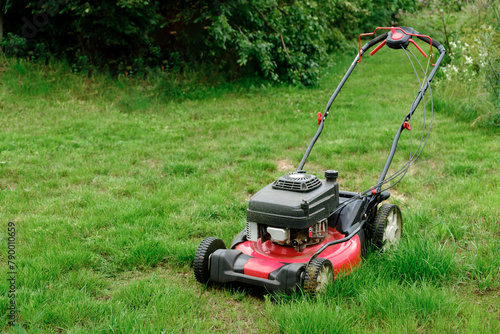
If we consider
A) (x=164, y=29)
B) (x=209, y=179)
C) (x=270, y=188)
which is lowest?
(x=209, y=179)

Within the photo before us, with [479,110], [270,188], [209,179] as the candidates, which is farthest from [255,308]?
[479,110]

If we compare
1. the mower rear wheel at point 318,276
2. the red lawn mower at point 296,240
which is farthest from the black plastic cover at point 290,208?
the mower rear wheel at point 318,276

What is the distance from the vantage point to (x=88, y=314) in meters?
2.67

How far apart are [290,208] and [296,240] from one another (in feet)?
0.81

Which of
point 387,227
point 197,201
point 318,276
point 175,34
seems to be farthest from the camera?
point 175,34

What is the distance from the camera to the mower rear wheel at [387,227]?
328 centimetres

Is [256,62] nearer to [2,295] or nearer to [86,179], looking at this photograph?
[86,179]

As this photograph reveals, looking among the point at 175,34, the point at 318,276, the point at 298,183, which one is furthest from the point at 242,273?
the point at 175,34

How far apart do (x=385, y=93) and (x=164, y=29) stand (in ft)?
13.5

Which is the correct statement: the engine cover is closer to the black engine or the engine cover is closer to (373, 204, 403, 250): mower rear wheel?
the black engine

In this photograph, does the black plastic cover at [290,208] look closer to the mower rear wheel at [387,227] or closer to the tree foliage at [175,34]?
the mower rear wheel at [387,227]

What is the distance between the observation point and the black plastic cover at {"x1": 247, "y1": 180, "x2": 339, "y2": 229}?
2777mm

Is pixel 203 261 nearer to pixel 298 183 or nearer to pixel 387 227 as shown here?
pixel 298 183

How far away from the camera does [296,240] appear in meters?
2.92
